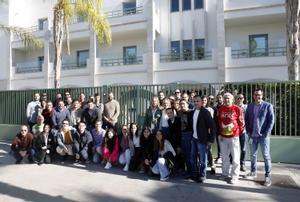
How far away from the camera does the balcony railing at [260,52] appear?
18.0 m

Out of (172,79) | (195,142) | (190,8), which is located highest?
(190,8)

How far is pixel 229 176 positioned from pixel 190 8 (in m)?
16.6

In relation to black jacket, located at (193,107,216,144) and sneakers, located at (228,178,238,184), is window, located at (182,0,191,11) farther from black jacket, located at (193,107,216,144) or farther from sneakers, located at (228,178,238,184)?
sneakers, located at (228,178,238,184)

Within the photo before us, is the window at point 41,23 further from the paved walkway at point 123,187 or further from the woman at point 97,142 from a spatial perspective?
the paved walkway at point 123,187

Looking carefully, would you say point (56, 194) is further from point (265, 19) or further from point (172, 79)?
point (265, 19)

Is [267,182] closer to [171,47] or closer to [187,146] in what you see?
[187,146]

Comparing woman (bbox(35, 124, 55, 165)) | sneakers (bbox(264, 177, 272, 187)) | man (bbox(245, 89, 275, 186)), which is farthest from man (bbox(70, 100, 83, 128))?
sneakers (bbox(264, 177, 272, 187))

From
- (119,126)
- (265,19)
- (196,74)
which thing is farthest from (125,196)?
(265,19)

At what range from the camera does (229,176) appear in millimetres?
6980

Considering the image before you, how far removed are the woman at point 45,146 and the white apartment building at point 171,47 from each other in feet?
39.3

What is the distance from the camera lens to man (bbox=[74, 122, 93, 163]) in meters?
8.63

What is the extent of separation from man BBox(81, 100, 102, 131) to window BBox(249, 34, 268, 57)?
12.3 metres

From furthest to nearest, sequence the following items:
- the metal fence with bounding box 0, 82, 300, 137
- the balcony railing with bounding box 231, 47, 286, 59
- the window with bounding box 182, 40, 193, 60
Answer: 1. the window with bounding box 182, 40, 193, 60
2. the balcony railing with bounding box 231, 47, 286, 59
3. the metal fence with bounding box 0, 82, 300, 137

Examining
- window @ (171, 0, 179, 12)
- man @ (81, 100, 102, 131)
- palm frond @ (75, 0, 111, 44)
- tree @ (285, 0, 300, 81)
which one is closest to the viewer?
man @ (81, 100, 102, 131)
